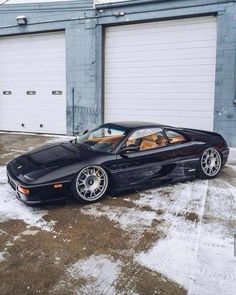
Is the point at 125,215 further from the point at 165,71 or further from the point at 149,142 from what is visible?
the point at 165,71

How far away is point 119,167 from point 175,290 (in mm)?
2332

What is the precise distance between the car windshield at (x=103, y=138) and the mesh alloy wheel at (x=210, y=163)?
147 cm

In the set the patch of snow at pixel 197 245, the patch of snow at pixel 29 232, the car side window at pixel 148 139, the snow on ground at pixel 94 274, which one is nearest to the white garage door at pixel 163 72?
the car side window at pixel 148 139

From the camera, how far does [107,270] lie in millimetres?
3086

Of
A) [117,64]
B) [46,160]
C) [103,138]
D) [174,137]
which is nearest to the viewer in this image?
[46,160]

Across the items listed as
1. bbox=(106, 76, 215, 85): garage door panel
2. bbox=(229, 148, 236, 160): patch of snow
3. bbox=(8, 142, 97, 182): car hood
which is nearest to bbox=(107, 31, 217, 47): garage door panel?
bbox=(106, 76, 215, 85): garage door panel

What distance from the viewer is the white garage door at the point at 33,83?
11148mm

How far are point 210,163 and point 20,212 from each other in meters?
3.18

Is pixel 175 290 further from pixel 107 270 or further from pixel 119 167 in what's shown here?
pixel 119 167

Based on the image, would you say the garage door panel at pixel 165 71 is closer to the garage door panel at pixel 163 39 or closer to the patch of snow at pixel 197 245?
the garage door panel at pixel 163 39

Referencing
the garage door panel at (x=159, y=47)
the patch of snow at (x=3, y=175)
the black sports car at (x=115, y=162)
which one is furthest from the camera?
the garage door panel at (x=159, y=47)

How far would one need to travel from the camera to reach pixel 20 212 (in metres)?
4.40

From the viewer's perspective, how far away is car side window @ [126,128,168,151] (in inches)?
206

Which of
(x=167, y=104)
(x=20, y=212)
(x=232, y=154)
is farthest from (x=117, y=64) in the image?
(x=20, y=212)
